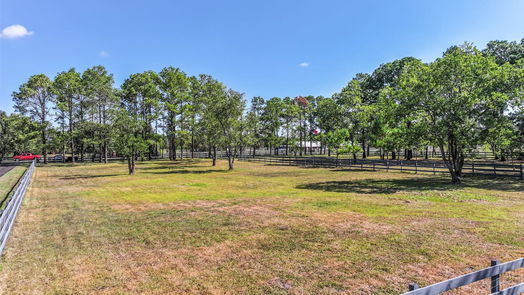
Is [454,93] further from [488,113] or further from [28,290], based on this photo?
[28,290]

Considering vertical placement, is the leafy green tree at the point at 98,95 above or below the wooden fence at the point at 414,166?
above

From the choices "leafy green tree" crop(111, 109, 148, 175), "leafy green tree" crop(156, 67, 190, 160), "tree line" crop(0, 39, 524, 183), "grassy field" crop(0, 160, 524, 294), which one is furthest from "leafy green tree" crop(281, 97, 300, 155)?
"grassy field" crop(0, 160, 524, 294)

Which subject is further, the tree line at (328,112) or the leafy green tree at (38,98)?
the leafy green tree at (38,98)

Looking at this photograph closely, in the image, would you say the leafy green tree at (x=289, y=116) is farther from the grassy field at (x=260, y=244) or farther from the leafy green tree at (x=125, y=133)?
the grassy field at (x=260, y=244)

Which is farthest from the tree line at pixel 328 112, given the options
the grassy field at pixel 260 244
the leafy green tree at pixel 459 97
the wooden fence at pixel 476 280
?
the wooden fence at pixel 476 280

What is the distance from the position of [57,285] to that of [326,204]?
35.5 feet

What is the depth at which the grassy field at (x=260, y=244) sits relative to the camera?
6.21 m

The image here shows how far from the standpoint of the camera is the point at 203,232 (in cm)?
988

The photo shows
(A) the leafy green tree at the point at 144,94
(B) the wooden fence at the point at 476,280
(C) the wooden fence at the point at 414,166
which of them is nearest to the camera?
(B) the wooden fence at the point at 476,280

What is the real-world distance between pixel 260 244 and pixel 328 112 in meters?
47.7

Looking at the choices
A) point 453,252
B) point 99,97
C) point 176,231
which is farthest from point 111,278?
point 99,97

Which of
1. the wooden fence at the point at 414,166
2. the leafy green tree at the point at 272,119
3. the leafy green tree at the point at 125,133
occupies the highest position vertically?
the leafy green tree at the point at 272,119

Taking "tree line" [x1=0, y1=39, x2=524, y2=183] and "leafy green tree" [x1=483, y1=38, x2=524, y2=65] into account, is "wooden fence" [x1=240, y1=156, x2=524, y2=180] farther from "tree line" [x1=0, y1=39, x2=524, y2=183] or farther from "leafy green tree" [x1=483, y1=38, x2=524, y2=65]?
"leafy green tree" [x1=483, y1=38, x2=524, y2=65]

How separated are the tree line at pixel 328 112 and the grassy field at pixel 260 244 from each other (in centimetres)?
697
